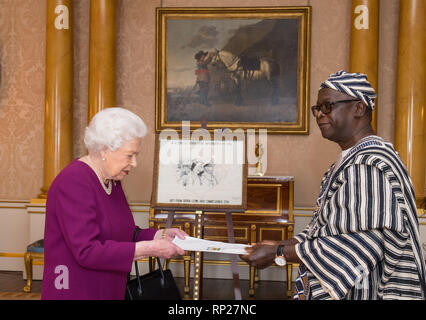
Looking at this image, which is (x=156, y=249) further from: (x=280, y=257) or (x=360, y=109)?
(x=360, y=109)

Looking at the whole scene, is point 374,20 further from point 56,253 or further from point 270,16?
point 56,253

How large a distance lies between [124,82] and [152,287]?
494 centimetres

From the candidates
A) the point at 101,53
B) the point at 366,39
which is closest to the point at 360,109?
the point at 366,39

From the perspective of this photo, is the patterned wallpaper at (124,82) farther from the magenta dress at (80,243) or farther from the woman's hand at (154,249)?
the magenta dress at (80,243)

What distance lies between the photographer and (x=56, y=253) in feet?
7.32

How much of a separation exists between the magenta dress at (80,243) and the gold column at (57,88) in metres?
4.49

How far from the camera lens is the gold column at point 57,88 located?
6.54 meters

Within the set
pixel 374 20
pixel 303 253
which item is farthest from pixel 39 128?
pixel 303 253

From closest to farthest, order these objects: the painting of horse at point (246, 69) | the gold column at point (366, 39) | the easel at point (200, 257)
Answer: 1. the easel at point (200, 257)
2. the gold column at point (366, 39)
3. the painting of horse at point (246, 69)

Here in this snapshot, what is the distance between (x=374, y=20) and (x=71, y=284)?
5.53 metres

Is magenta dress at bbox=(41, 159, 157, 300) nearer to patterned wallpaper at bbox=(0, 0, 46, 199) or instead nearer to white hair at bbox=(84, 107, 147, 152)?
white hair at bbox=(84, 107, 147, 152)

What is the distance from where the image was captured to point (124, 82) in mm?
6961

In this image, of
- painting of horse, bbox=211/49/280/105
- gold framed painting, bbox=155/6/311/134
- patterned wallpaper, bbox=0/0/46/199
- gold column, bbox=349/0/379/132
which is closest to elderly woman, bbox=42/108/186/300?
gold framed painting, bbox=155/6/311/134

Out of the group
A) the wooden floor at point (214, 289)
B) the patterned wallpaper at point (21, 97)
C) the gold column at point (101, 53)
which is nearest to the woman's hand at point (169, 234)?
the wooden floor at point (214, 289)
